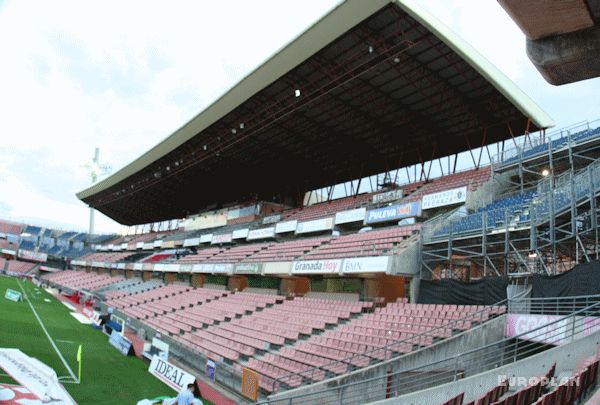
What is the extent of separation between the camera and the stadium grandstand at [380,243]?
12406mm

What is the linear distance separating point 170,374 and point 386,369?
22.5ft

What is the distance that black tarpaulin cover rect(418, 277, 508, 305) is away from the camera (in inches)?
574

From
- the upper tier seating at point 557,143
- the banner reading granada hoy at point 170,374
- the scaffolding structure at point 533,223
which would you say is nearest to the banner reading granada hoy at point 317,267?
the scaffolding structure at point 533,223

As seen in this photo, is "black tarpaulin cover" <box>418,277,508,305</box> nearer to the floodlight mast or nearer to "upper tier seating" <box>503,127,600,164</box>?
"upper tier seating" <box>503,127,600,164</box>

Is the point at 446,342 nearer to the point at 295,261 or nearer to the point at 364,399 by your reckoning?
the point at 364,399

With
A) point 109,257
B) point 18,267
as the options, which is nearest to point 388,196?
point 109,257

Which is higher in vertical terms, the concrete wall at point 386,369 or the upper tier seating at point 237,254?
the upper tier seating at point 237,254

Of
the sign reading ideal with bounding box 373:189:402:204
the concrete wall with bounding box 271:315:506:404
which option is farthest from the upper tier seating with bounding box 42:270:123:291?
the concrete wall with bounding box 271:315:506:404

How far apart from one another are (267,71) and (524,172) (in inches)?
507

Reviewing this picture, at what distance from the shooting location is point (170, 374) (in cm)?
1535

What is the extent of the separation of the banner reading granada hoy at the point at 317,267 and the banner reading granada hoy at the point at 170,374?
800cm

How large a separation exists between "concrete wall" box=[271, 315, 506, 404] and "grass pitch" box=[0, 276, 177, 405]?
4.58 m

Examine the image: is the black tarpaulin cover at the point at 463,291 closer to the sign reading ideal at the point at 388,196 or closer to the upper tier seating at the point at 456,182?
the upper tier seating at the point at 456,182

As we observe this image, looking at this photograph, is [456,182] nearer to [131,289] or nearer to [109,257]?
[131,289]
